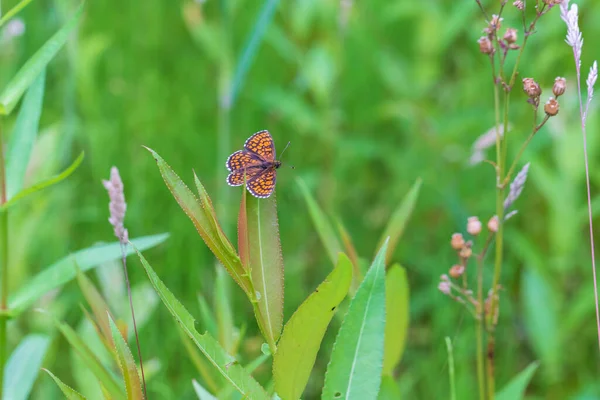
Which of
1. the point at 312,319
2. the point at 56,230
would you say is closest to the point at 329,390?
the point at 312,319

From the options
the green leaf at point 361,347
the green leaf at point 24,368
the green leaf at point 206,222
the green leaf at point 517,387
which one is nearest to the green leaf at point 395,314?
the green leaf at point 517,387

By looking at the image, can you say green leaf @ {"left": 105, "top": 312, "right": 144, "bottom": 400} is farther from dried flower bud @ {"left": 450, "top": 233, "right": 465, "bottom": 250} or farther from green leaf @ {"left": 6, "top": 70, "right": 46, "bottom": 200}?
dried flower bud @ {"left": 450, "top": 233, "right": 465, "bottom": 250}

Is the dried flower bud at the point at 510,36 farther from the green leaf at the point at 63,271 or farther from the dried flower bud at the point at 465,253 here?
the green leaf at the point at 63,271

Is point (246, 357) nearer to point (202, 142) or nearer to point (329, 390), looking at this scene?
point (202, 142)

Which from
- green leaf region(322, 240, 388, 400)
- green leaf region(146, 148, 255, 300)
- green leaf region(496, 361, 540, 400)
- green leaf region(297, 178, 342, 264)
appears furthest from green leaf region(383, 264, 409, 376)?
green leaf region(146, 148, 255, 300)

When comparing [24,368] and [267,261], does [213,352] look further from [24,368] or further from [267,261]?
[24,368]

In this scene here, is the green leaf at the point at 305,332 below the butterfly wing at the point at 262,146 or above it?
below

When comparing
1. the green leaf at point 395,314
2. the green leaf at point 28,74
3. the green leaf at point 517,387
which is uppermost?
the green leaf at point 28,74
